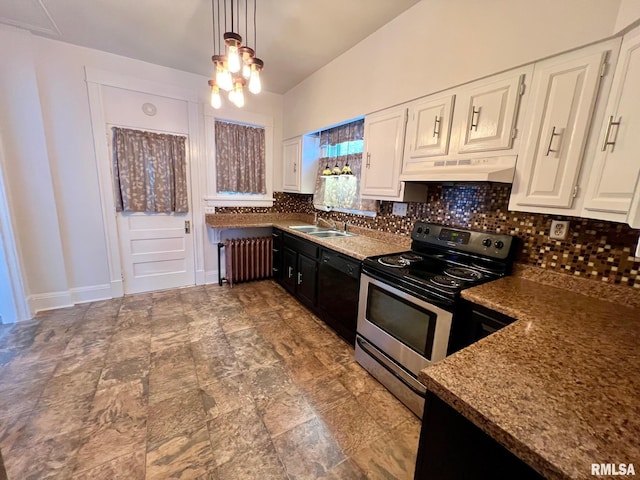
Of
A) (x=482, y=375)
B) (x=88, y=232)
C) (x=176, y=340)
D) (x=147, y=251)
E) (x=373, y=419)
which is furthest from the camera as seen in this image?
(x=147, y=251)

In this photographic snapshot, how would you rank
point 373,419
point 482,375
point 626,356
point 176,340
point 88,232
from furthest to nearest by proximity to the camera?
point 88,232 → point 176,340 → point 373,419 → point 626,356 → point 482,375

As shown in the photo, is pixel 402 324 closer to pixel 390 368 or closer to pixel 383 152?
pixel 390 368

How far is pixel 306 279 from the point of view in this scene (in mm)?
3000

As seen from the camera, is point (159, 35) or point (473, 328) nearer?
point (473, 328)

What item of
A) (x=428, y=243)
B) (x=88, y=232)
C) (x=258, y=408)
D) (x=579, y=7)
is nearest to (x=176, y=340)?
(x=258, y=408)

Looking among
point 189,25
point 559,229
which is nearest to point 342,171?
point 189,25

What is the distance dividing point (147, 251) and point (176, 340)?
5.11ft

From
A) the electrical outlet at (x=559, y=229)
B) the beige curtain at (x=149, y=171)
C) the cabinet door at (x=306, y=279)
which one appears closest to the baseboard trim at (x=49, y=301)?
the beige curtain at (x=149, y=171)

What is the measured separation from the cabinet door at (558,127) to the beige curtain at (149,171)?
138 inches

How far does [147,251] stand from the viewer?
3371 mm

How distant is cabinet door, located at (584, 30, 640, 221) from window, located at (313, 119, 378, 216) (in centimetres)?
169

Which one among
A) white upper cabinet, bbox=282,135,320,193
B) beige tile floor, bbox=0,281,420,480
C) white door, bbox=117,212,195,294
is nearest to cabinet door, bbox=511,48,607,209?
beige tile floor, bbox=0,281,420,480

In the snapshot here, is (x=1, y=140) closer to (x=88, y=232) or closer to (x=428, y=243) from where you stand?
(x=88, y=232)

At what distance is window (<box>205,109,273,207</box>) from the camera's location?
3.52 metres
